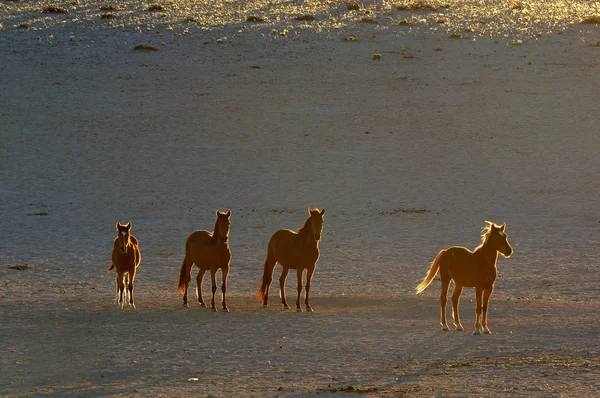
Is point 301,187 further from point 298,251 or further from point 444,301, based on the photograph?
point 444,301

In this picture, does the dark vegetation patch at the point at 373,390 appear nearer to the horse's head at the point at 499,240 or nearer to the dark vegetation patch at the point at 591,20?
the horse's head at the point at 499,240

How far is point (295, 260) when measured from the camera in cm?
1585

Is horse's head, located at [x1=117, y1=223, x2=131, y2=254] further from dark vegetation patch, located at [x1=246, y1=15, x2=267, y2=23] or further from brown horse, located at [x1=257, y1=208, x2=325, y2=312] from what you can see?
dark vegetation patch, located at [x1=246, y1=15, x2=267, y2=23]

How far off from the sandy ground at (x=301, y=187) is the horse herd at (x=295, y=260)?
0.43 meters

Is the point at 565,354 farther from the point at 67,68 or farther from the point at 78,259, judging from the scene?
the point at 67,68

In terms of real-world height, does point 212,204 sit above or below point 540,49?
below

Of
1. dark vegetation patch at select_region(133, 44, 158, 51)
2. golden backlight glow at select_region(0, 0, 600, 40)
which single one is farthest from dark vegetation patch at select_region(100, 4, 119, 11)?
dark vegetation patch at select_region(133, 44, 158, 51)

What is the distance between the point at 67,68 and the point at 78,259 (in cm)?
2436

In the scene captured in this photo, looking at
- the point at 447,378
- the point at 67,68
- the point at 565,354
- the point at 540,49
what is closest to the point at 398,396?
the point at 447,378

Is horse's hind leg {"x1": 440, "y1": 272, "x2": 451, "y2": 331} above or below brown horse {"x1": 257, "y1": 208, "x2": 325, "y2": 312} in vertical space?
below

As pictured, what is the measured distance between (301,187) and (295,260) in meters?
13.4

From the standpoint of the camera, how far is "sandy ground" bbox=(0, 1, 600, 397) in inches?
478

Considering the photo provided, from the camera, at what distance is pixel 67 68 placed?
143 feet

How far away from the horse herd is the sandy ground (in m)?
0.43
